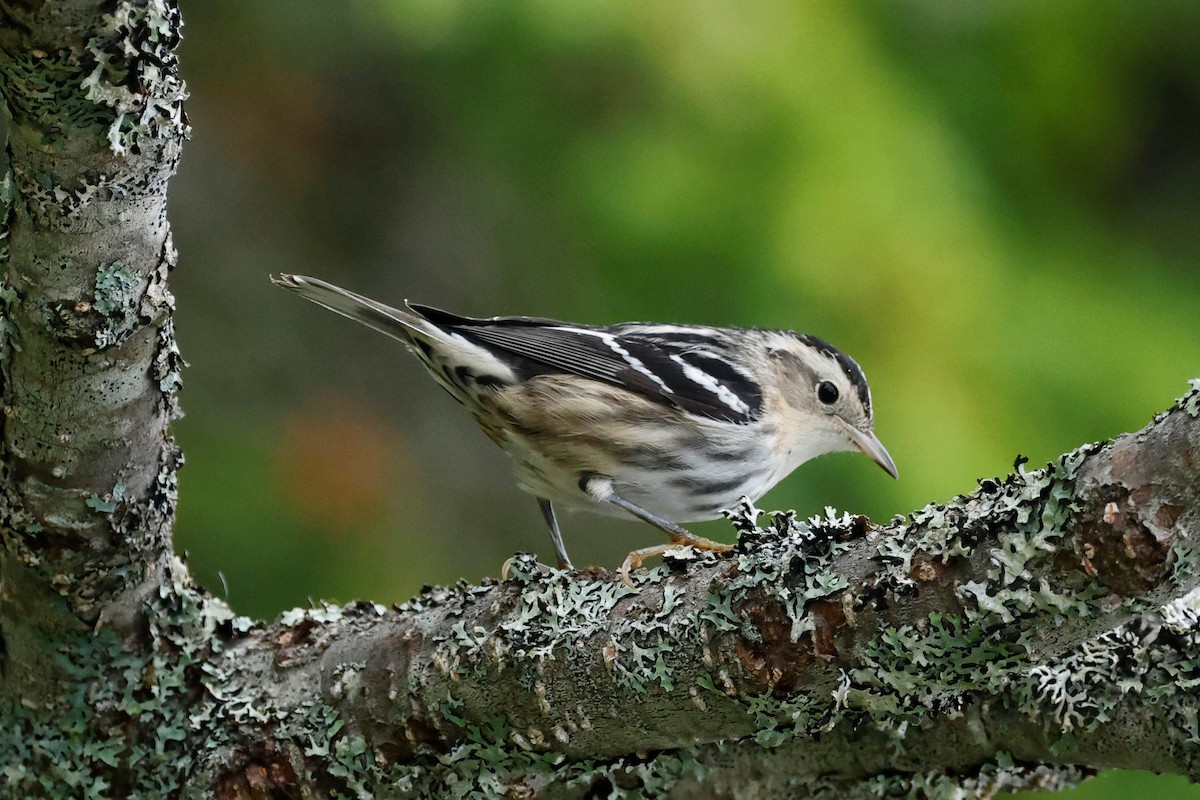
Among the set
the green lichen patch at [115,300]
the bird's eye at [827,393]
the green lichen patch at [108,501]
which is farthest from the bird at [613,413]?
the green lichen patch at [115,300]

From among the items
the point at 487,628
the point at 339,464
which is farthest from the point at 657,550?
the point at 339,464

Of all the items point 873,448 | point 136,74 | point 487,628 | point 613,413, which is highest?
point 613,413

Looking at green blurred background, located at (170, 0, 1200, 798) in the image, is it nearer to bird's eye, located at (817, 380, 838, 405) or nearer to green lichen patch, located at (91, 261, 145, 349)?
bird's eye, located at (817, 380, 838, 405)

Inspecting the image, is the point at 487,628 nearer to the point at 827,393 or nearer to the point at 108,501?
the point at 108,501

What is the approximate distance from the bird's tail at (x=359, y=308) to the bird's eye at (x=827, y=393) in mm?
1505

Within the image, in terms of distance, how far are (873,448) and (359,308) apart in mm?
1771

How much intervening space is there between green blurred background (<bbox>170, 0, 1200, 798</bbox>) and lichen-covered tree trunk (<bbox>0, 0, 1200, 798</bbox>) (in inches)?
31.8

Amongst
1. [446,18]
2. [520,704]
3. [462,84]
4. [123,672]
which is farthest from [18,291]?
[462,84]

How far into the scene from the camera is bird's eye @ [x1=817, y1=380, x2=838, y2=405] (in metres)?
4.39

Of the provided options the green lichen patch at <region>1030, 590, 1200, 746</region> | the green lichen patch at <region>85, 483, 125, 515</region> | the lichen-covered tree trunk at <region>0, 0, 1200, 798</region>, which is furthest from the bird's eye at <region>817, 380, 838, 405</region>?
the green lichen patch at <region>85, 483, 125, 515</region>

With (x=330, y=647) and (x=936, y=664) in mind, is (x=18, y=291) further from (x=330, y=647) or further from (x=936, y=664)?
(x=936, y=664)

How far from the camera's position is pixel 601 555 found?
5.48 meters

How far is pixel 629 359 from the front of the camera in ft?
13.5

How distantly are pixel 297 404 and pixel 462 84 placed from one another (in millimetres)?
1678
